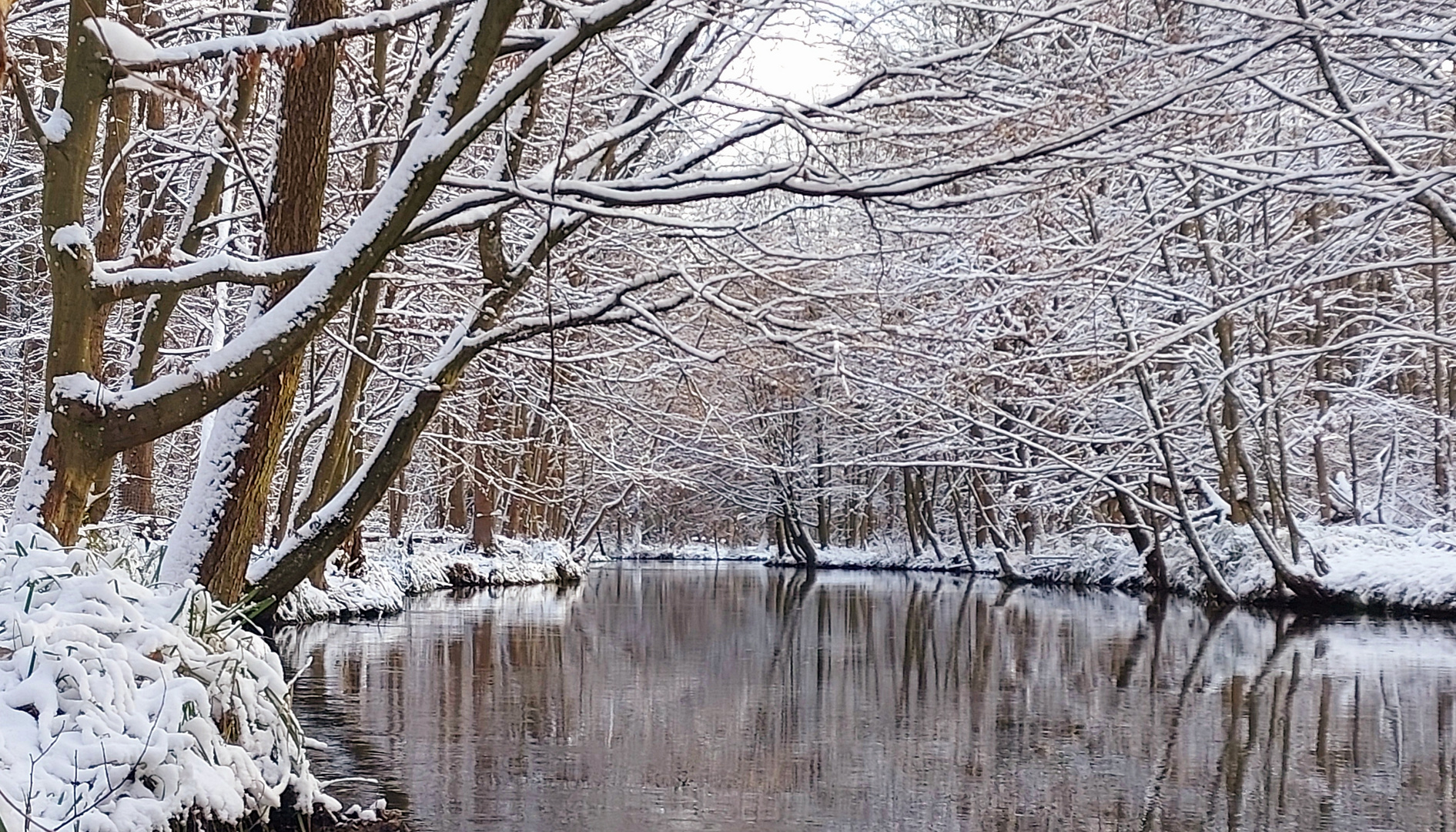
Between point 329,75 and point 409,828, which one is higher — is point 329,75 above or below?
above

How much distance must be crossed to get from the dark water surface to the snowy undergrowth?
1.22 metres

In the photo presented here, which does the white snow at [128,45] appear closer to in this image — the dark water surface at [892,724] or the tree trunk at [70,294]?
the tree trunk at [70,294]

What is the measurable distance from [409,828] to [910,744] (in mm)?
3839

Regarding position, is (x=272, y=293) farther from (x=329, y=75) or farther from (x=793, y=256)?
(x=793, y=256)

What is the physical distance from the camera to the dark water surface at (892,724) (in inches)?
281

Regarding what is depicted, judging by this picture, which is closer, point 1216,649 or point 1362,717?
point 1362,717

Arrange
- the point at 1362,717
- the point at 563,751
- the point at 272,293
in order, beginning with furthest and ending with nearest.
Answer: the point at 1362,717 < the point at 563,751 < the point at 272,293

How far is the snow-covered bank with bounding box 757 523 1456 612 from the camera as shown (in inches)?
811

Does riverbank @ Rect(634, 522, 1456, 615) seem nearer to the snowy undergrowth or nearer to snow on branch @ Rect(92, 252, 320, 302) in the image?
snow on branch @ Rect(92, 252, 320, 302)

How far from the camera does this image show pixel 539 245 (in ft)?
31.3

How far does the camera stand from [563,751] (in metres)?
8.74

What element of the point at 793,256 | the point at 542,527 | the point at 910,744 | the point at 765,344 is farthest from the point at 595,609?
the point at 542,527

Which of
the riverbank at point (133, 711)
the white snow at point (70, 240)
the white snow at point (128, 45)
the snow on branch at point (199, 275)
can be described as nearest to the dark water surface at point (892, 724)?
the riverbank at point (133, 711)

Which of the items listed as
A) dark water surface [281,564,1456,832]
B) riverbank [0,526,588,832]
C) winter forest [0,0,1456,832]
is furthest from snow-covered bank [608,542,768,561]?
riverbank [0,526,588,832]
